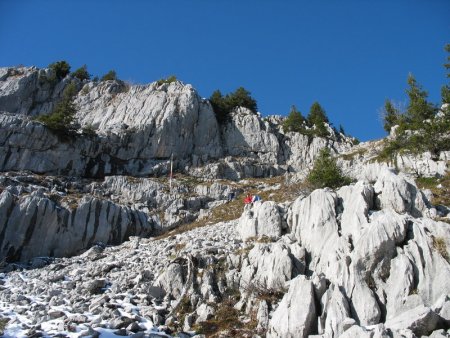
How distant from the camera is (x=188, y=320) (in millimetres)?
19391

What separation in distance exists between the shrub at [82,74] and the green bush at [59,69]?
186 centimetres

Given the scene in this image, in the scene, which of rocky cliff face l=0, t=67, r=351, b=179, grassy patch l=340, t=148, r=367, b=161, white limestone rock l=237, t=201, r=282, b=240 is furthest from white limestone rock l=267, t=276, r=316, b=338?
rocky cliff face l=0, t=67, r=351, b=179

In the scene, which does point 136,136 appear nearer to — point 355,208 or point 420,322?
point 355,208

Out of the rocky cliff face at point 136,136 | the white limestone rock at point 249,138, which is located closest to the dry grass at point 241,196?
the rocky cliff face at point 136,136

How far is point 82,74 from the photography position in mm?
87312

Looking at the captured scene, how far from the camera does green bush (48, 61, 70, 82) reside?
83.8 m

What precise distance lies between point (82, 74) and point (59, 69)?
479cm

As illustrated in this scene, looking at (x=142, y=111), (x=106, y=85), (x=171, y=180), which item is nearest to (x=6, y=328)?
(x=171, y=180)

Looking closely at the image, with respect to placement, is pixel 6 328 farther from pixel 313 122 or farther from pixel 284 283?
pixel 313 122

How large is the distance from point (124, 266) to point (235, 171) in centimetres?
4084

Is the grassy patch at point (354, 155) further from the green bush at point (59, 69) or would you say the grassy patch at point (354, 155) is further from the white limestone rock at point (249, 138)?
the green bush at point (59, 69)

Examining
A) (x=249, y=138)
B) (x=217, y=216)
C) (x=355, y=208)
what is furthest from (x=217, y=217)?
(x=249, y=138)

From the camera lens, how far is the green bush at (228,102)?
82.3 m

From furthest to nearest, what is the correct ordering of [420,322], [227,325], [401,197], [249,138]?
[249,138]
[401,197]
[227,325]
[420,322]
